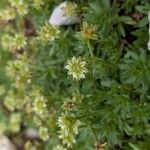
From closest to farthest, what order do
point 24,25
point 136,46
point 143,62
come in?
point 143,62 → point 136,46 → point 24,25

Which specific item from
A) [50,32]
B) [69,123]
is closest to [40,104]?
[50,32]

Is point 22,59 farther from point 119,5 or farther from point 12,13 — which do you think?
point 119,5

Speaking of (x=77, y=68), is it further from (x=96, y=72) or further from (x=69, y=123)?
(x=69, y=123)

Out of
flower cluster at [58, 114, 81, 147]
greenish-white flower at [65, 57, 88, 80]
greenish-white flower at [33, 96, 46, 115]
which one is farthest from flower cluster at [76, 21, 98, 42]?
greenish-white flower at [33, 96, 46, 115]

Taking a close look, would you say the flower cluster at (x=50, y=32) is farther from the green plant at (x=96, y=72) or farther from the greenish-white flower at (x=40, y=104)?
the greenish-white flower at (x=40, y=104)

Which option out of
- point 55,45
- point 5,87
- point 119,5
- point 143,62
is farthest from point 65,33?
point 5,87

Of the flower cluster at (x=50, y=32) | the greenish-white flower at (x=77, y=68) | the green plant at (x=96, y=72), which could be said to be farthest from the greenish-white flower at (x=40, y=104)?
the greenish-white flower at (x=77, y=68)
